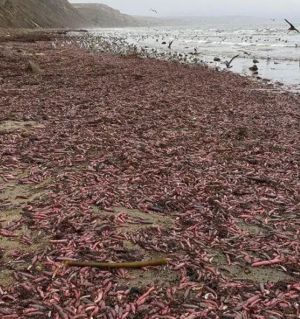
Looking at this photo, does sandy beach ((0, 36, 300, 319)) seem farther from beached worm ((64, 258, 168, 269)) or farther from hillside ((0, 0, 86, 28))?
hillside ((0, 0, 86, 28))

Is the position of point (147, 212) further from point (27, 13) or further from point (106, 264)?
point (27, 13)

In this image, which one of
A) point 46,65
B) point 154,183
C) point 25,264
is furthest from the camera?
point 46,65

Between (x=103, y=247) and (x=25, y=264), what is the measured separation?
1295 millimetres

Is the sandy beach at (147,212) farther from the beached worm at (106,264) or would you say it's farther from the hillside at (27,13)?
the hillside at (27,13)

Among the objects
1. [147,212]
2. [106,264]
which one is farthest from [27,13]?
[106,264]

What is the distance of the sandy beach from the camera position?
6.16m

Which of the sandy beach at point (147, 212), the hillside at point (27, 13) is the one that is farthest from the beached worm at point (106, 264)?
the hillside at point (27, 13)

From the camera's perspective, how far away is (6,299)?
5973 mm

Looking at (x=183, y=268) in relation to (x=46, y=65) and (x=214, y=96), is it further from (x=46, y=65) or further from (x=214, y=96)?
(x=46, y=65)

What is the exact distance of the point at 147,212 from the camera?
9.07m

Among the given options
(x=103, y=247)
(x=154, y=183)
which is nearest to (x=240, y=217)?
(x=154, y=183)

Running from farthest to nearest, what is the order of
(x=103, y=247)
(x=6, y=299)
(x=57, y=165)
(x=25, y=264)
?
(x=57, y=165), (x=103, y=247), (x=25, y=264), (x=6, y=299)

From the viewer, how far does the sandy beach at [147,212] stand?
616cm

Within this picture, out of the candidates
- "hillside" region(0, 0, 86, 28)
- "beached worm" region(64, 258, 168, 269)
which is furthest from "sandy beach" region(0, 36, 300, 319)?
"hillside" region(0, 0, 86, 28)
